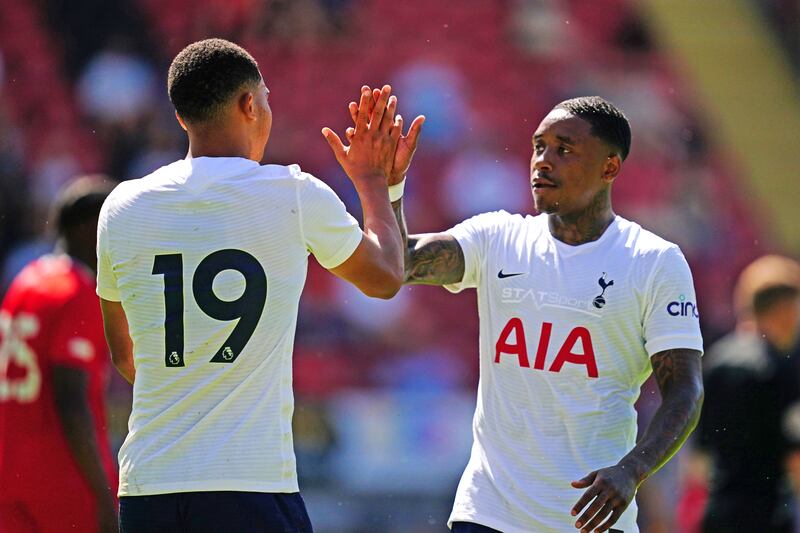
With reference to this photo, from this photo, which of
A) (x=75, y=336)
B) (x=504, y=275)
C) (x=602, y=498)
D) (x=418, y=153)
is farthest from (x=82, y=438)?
(x=418, y=153)

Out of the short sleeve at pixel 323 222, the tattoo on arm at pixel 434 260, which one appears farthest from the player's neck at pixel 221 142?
the tattoo on arm at pixel 434 260

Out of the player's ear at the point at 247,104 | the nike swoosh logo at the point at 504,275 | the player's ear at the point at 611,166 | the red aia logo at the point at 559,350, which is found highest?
the player's ear at the point at 247,104

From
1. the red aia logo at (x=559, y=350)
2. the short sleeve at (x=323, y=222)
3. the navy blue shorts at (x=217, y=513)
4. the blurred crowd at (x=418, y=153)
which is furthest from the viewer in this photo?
the blurred crowd at (x=418, y=153)

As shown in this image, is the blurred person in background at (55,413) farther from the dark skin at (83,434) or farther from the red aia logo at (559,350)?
the red aia logo at (559,350)

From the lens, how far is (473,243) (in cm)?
460

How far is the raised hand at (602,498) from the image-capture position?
370 cm

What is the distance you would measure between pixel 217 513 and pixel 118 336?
0.87m

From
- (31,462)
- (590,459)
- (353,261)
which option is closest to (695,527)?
(590,459)

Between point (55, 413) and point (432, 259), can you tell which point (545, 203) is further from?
point (55, 413)

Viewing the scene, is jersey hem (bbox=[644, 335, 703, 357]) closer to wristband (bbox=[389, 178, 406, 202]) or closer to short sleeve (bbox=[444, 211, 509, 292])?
short sleeve (bbox=[444, 211, 509, 292])

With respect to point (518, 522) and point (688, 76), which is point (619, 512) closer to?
point (518, 522)

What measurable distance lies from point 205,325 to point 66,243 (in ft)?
7.29

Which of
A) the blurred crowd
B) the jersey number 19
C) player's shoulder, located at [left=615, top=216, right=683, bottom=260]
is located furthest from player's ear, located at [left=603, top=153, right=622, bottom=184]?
the blurred crowd

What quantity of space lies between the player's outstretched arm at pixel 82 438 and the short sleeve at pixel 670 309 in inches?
86.0
